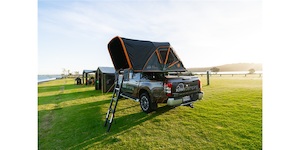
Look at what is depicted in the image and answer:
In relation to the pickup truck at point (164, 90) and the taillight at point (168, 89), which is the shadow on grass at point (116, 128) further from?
the taillight at point (168, 89)

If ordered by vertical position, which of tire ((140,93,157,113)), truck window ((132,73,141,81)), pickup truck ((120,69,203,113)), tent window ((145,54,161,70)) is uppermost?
tent window ((145,54,161,70))

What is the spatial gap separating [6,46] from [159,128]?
147 inches

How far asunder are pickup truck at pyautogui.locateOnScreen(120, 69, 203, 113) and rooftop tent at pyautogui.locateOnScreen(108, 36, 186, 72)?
1.28 feet

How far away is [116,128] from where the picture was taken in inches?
161

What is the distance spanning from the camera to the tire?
500cm

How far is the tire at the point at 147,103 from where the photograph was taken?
5.00 meters

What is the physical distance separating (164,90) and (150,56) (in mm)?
1431

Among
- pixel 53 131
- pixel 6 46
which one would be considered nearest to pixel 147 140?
pixel 53 131

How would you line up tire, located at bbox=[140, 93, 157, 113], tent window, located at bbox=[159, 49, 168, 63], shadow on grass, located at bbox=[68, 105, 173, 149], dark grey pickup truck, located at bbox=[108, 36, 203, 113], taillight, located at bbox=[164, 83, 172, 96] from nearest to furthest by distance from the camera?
shadow on grass, located at bbox=[68, 105, 173, 149]
taillight, located at bbox=[164, 83, 172, 96]
dark grey pickup truck, located at bbox=[108, 36, 203, 113]
tire, located at bbox=[140, 93, 157, 113]
tent window, located at bbox=[159, 49, 168, 63]

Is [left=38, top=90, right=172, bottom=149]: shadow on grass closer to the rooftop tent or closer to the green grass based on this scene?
the green grass

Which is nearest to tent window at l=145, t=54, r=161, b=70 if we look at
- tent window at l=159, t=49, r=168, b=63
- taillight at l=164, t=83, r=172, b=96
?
tent window at l=159, t=49, r=168, b=63

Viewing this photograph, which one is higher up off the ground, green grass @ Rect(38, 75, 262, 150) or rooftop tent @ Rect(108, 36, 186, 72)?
rooftop tent @ Rect(108, 36, 186, 72)

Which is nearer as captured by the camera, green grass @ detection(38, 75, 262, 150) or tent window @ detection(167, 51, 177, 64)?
green grass @ detection(38, 75, 262, 150)

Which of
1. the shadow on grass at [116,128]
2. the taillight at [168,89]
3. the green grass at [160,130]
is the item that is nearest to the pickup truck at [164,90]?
the taillight at [168,89]
